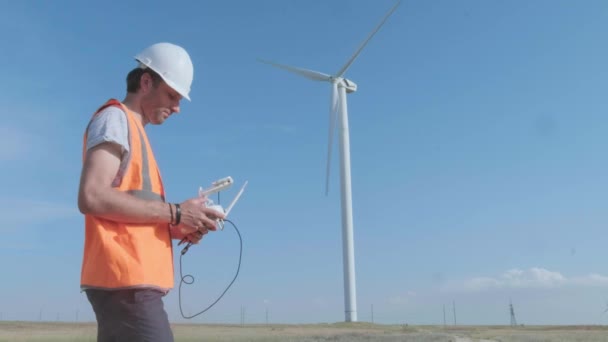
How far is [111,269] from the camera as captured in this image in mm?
4145

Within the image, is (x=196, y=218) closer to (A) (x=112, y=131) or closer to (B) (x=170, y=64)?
(A) (x=112, y=131)

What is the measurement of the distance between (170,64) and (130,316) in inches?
80.6

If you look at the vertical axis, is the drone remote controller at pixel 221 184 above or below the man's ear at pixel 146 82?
below

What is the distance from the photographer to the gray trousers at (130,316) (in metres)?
4.15

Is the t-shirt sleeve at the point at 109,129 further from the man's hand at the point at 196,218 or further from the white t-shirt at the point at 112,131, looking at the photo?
the man's hand at the point at 196,218

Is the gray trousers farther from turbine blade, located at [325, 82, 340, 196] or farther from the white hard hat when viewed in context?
turbine blade, located at [325, 82, 340, 196]

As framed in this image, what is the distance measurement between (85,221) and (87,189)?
0.34 meters

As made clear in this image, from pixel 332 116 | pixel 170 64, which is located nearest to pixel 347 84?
pixel 332 116

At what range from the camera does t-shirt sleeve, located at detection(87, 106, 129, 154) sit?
4379mm

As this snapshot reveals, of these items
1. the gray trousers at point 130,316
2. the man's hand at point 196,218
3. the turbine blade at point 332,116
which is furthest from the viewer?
the turbine blade at point 332,116

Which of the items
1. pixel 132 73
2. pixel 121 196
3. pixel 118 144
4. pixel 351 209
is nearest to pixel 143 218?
pixel 121 196

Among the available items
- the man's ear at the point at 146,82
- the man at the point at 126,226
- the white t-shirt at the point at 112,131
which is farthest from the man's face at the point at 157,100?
the white t-shirt at the point at 112,131

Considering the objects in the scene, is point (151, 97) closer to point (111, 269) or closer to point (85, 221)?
point (85, 221)

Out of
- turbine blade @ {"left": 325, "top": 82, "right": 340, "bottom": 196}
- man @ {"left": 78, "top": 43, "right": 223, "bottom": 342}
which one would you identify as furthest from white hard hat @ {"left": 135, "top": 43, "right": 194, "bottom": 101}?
turbine blade @ {"left": 325, "top": 82, "right": 340, "bottom": 196}
